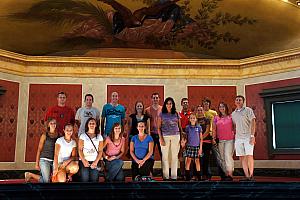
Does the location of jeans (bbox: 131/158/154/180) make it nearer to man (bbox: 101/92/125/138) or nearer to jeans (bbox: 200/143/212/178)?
man (bbox: 101/92/125/138)

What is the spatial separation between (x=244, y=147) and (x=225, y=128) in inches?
21.4

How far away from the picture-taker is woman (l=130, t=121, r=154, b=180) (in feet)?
22.5

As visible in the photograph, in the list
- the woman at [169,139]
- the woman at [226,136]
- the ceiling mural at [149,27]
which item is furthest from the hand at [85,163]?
the ceiling mural at [149,27]

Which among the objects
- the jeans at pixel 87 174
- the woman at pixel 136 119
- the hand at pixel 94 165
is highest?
the woman at pixel 136 119

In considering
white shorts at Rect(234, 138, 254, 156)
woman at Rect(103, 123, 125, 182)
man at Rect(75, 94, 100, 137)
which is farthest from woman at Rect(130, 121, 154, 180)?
white shorts at Rect(234, 138, 254, 156)

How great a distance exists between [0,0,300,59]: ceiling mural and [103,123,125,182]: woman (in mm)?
5930

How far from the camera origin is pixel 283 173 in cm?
1127

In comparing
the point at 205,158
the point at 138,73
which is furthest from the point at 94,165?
the point at 138,73

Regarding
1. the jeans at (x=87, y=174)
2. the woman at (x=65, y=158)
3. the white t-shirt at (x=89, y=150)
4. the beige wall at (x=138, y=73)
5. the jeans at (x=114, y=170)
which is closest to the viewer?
the woman at (x=65, y=158)

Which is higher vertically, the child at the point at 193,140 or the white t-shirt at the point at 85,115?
the white t-shirt at the point at 85,115

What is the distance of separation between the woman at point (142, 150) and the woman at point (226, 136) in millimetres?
1544

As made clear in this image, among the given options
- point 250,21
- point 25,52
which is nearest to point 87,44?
point 25,52

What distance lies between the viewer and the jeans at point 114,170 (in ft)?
21.9

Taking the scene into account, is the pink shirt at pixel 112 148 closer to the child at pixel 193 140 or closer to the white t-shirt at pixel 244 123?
the child at pixel 193 140
